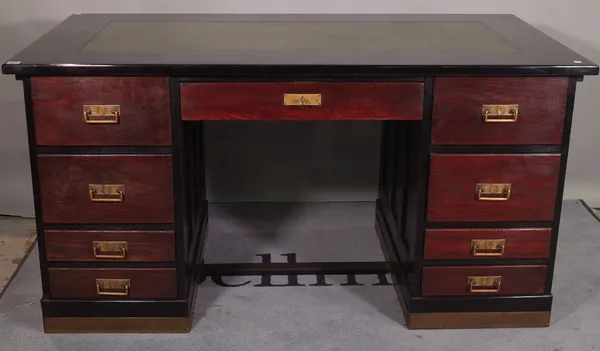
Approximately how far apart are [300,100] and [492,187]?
54 centimetres

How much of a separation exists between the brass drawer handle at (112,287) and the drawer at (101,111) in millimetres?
377

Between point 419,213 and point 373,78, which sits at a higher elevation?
point 373,78

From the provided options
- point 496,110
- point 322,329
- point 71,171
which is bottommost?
point 322,329

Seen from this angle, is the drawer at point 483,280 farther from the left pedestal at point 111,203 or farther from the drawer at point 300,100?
the left pedestal at point 111,203

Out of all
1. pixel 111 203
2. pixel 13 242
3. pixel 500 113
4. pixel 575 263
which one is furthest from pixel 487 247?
pixel 13 242

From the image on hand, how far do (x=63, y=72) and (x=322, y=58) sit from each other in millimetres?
615

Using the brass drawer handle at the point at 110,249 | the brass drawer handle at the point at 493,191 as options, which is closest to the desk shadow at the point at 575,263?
the brass drawer handle at the point at 493,191

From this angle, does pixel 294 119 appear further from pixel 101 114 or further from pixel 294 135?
pixel 294 135

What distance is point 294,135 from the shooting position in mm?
2875

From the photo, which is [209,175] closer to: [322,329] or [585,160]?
[322,329]

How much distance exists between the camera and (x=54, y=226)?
198cm

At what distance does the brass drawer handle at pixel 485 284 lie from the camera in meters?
2.08

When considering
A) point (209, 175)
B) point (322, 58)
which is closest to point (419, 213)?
point (322, 58)

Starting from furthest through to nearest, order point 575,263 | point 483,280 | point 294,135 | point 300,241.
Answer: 1. point 294,135
2. point 300,241
3. point 575,263
4. point 483,280
